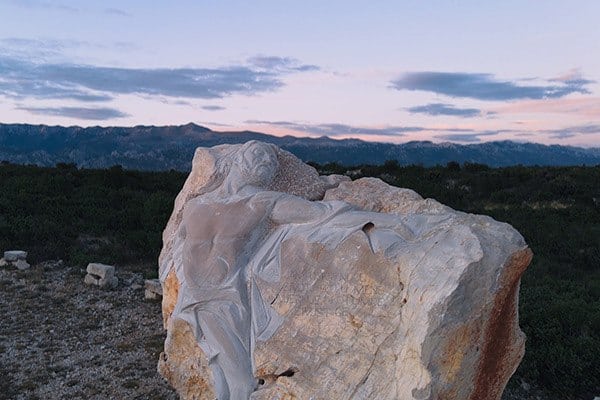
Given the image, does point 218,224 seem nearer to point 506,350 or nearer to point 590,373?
point 506,350

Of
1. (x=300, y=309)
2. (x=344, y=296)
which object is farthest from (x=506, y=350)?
(x=300, y=309)

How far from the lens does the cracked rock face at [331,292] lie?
409cm

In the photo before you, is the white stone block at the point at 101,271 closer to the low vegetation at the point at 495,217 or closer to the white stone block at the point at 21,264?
the low vegetation at the point at 495,217

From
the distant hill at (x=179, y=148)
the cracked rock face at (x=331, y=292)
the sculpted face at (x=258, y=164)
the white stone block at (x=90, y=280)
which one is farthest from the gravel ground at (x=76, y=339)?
the distant hill at (x=179, y=148)

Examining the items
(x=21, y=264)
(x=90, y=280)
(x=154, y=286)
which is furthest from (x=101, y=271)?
Answer: (x=21, y=264)

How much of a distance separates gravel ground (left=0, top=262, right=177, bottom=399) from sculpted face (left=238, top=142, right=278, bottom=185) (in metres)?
2.83

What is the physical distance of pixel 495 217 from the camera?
16.8 metres

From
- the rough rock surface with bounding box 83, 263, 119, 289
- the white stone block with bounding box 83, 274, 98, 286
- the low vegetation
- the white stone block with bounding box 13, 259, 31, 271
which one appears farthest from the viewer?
the white stone block with bounding box 13, 259, 31, 271

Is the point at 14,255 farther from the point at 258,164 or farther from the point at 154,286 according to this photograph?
the point at 258,164

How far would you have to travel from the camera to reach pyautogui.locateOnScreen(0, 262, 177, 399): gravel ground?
23.2 ft

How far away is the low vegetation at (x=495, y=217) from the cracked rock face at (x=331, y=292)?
364cm

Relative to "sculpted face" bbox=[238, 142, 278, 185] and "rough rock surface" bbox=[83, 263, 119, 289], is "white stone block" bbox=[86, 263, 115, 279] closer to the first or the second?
"rough rock surface" bbox=[83, 263, 119, 289]

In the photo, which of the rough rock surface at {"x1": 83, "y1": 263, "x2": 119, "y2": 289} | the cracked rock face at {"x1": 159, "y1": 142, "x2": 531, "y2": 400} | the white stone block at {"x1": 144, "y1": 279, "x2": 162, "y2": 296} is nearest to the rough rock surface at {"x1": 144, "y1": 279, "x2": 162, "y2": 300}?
the white stone block at {"x1": 144, "y1": 279, "x2": 162, "y2": 296}

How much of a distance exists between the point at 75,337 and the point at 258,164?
4403mm
